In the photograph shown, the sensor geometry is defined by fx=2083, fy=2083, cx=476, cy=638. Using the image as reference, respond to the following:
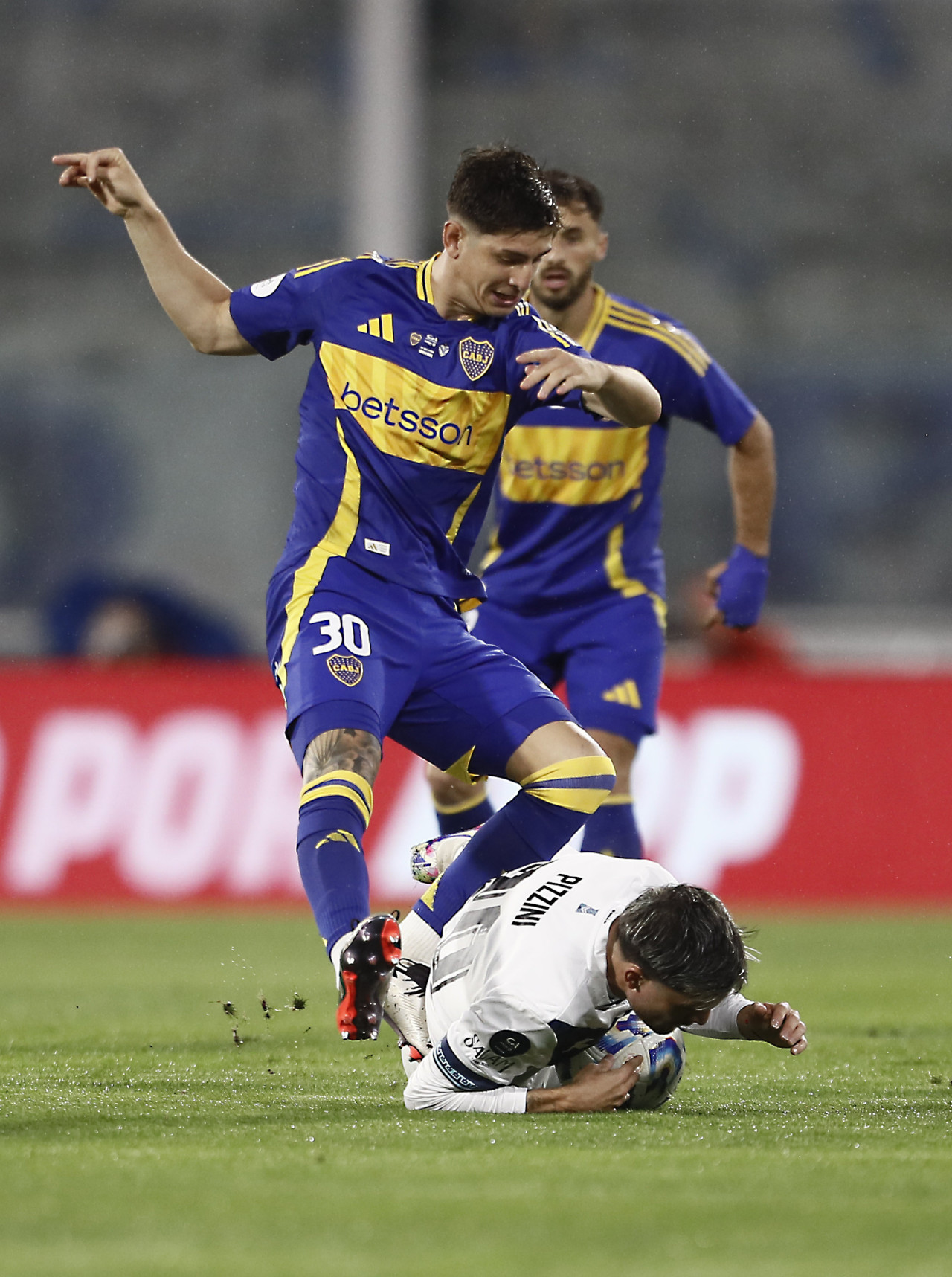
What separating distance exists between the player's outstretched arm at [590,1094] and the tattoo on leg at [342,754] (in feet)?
2.57

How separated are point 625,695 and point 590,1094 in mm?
2212

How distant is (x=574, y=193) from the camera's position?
651 cm

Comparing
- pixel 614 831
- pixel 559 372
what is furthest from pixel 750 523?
pixel 559 372

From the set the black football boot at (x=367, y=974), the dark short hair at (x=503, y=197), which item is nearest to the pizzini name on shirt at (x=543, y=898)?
the black football boot at (x=367, y=974)

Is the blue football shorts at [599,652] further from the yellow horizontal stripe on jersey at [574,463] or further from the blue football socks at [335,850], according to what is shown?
the blue football socks at [335,850]

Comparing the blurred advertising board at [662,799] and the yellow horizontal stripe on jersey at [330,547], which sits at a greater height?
the yellow horizontal stripe on jersey at [330,547]

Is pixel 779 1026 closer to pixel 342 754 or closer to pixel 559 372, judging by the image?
pixel 342 754

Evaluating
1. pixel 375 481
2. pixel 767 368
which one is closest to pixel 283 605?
pixel 375 481

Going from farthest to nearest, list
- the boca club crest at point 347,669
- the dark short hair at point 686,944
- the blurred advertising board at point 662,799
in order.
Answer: the blurred advertising board at point 662,799, the boca club crest at point 347,669, the dark short hair at point 686,944

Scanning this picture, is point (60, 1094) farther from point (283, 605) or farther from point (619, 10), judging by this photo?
point (619, 10)

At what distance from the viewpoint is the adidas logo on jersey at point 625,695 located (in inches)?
258

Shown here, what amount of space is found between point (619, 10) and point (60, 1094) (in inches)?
582

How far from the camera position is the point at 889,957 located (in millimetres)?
8758

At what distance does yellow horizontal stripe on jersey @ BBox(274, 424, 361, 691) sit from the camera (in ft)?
16.1
